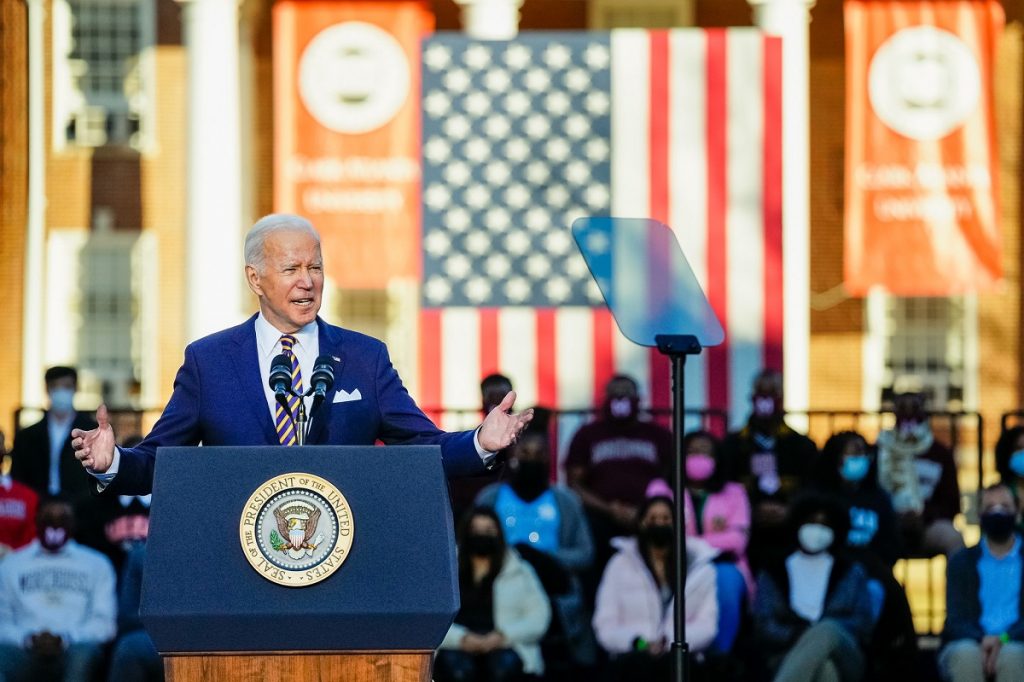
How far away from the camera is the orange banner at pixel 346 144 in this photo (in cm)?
1627

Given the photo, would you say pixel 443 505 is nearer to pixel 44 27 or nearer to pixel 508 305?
pixel 508 305

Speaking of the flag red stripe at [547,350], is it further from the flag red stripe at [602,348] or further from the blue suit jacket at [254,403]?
the blue suit jacket at [254,403]

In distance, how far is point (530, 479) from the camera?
10172 mm

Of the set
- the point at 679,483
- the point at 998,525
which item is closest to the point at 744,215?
the point at 998,525

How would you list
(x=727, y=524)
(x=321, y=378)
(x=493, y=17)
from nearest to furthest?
(x=321, y=378)
(x=727, y=524)
(x=493, y=17)

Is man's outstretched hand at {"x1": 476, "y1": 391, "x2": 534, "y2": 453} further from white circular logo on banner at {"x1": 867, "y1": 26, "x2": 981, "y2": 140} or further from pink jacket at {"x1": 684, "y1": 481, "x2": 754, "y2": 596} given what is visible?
white circular logo on banner at {"x1": 867, "y1": 26, "x2": 981, "y2": 140}

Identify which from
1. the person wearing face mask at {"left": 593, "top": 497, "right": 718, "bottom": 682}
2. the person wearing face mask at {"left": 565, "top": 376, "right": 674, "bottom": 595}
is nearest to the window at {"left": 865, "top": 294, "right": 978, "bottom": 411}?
the person wearing face mask at {"left": 565, "top": 376, "right": 674, "bottom": 595}

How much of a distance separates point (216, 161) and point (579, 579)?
8.99 m

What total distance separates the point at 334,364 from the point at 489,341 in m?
8.62

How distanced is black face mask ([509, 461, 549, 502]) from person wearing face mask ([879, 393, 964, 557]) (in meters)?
2.25

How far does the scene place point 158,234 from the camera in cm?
2183

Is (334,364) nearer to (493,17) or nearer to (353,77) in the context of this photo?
(353,77)

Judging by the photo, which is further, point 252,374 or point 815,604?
point 815,604

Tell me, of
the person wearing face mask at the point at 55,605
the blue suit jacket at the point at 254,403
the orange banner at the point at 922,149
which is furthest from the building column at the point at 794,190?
the blue suit jacket at the point at 254,403
